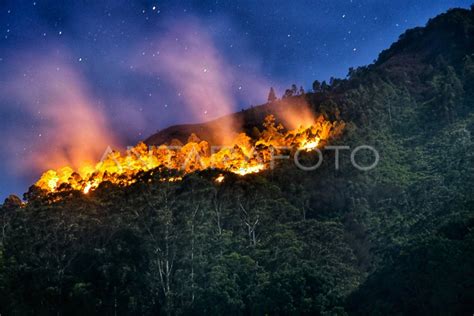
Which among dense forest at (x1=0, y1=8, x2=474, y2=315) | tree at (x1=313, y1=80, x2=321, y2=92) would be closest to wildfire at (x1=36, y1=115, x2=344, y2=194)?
dense forest at (x1=0, y1=8, x2=474, y2=315)

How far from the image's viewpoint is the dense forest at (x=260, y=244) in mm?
22094

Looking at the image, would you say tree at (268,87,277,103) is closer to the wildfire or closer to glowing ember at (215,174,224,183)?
the wildfire

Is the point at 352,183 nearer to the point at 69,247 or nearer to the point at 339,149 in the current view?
the point at 339,149

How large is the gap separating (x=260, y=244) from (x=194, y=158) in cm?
3486

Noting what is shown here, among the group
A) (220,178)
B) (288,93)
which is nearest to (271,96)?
(288,93)

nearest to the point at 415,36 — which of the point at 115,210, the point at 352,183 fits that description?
the point at 352,183

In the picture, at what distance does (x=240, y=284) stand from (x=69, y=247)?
1033cm

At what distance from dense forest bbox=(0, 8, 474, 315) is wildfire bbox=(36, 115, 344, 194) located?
11420 mm

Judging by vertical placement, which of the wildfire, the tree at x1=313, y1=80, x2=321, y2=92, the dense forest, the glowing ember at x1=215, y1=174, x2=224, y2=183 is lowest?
the dense forest

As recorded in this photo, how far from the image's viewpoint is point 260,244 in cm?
3322

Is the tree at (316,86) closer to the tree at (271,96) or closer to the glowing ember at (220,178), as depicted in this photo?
the tree at (271,96)

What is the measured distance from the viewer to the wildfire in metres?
62.3

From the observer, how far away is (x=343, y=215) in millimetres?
42656

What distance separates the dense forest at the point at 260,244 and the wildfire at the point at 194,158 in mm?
11420
